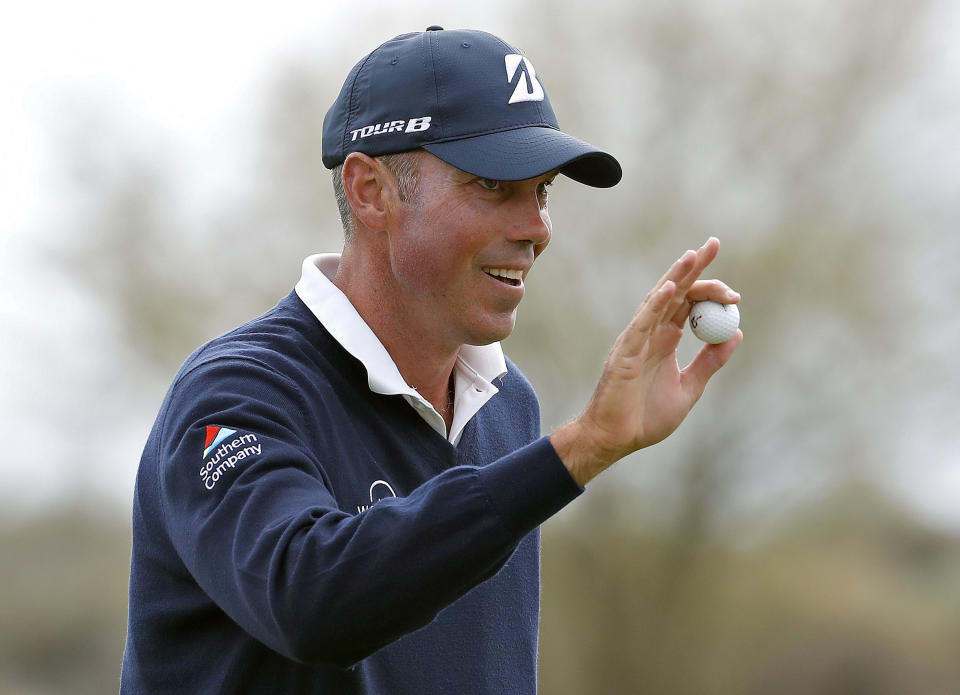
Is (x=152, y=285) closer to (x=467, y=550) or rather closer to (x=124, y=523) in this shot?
(x=124, y=523)

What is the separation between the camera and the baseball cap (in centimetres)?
250

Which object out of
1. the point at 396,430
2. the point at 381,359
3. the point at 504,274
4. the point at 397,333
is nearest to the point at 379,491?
the point at 396,430

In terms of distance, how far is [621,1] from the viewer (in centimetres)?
1319

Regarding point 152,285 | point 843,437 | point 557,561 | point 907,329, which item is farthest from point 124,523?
point 907,329

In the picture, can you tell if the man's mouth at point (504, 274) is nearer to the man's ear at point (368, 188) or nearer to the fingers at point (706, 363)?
the man's ear at point (368, 188)

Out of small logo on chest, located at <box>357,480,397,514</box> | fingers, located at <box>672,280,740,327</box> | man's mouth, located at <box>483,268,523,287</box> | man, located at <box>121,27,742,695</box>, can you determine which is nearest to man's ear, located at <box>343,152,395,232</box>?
man, located at <box>121,27,742,695</box>

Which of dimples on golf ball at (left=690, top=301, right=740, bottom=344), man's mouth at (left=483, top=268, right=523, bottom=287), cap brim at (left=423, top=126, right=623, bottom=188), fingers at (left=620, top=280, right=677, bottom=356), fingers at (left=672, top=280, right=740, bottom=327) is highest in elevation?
cap brim at (left=423, top=126, right=623, bottom=188)

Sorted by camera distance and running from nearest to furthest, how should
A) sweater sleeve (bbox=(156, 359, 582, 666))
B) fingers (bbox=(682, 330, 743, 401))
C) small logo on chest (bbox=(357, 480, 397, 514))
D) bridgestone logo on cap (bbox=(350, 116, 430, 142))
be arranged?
sweater sleeve (bbox=(156, 359, 582, 666)) < fingers (bbox=(682, 330, 743, 401)) < small logo on chest (bbox=(357, 480, 397, 514)) < bridgestone logo on cap (bbox=(350, 116, 430, 142))

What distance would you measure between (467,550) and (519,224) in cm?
95

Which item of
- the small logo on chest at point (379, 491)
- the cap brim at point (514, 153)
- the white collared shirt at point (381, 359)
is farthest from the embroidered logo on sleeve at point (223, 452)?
the cap brim at point (514, 153)

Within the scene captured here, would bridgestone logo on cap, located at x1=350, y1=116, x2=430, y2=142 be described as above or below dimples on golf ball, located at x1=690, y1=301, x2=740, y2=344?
above

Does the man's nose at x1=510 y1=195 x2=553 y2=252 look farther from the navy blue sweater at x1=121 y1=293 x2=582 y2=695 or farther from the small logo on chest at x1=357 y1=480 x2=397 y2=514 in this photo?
the small logo on chest at x1=357 y1=480 x2=397 y2=514

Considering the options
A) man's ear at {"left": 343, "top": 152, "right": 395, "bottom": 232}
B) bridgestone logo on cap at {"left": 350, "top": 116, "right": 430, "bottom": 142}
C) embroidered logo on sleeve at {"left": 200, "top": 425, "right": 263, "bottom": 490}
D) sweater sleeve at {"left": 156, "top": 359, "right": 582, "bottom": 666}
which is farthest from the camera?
man's ear at {"left": 343, "top": 152, "right": 395, "bottom": 232}

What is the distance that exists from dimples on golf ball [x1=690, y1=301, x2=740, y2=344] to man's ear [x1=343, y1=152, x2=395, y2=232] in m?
0.77
